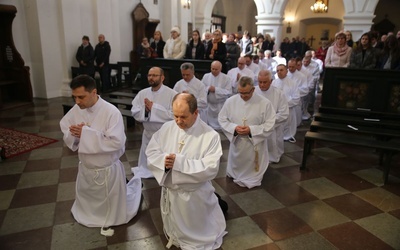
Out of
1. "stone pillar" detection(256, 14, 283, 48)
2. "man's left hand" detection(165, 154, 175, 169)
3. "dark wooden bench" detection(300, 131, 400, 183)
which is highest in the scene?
"stone pillar" detection(256, 14, 283, 48)

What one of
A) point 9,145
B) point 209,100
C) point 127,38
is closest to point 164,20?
point 127,38

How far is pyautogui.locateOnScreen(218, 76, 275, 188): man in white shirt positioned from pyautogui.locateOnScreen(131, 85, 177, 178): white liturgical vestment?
0.78 meters

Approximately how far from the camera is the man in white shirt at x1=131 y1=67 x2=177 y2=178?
14.8 feet

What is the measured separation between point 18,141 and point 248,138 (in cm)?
428

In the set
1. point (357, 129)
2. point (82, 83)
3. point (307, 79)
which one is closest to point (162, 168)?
point (82, 83)

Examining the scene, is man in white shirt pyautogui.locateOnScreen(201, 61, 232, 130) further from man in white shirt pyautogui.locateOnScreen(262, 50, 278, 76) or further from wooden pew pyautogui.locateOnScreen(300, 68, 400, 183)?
man in white shirt pyautogui.locateOnScreen(262, 50, 278, 76)

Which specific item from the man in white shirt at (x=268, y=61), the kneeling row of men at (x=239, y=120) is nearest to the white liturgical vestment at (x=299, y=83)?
the kneeling row of men at (x=239, y=120)

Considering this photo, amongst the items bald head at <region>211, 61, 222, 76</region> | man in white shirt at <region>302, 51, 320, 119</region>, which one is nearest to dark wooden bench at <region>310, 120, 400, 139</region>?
bald head at <region>211, 61, 222, 76</region>

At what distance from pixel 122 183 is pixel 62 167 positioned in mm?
1987

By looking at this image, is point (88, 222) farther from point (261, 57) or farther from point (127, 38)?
point (127, 38)

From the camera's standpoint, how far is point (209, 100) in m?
7.34

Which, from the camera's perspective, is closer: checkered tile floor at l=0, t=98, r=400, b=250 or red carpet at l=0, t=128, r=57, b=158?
checkered tile floor at l=0, t=98, r=400, b=250

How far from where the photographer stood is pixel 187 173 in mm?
2785

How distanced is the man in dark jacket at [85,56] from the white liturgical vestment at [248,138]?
6924 millimetres
